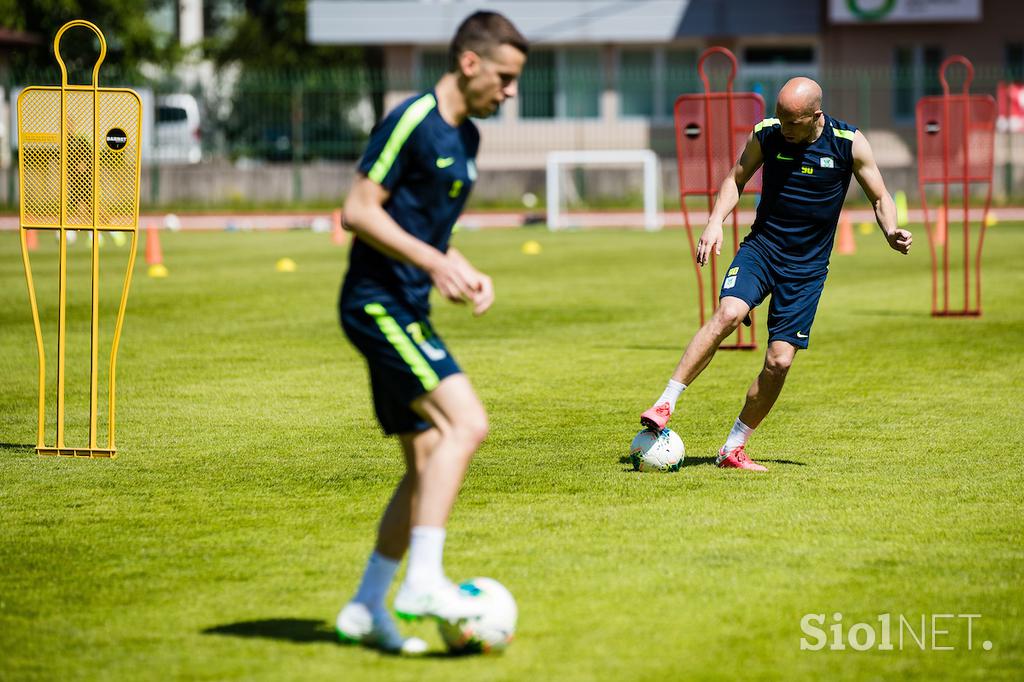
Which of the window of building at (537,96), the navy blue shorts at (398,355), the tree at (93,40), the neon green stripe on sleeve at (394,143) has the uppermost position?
the tree at (93,40)

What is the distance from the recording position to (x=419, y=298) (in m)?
4.98

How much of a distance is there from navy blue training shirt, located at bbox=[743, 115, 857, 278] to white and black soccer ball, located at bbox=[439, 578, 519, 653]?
3.92m

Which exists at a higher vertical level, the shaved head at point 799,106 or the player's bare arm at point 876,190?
the shaved head at point 799,106

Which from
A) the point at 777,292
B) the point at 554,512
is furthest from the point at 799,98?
the point at 554,512

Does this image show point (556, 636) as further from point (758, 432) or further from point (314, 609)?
point (758, 432)

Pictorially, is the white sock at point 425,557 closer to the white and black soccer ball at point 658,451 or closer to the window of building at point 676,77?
the white and black soccer ball at point 658,451

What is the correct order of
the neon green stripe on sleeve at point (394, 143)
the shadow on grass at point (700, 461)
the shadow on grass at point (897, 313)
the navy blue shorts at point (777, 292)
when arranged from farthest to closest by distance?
the shadow on grass at point (897, 313), the shadow on grass at point (700, 461), the navy blue shorts at point (777, 292), the neon green stripe on sleeve at point (394, 143)

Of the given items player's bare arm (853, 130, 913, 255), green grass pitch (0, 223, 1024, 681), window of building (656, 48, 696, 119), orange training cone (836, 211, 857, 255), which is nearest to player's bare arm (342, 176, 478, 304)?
green grass pitch (0, 223, 1024, 681)

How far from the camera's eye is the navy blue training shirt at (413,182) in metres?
4.80

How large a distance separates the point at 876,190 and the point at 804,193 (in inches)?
16.3

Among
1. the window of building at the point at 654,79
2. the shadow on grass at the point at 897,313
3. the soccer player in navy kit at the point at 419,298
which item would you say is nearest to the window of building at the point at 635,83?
the window of building at the point at 654,79

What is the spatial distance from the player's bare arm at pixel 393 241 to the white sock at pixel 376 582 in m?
0.95

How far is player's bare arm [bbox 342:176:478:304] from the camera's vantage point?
4668 millimetres

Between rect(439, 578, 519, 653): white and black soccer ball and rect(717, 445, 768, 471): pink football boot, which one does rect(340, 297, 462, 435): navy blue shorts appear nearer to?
rect(439, 578, 519, 653): white and black soccer ball
